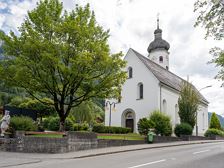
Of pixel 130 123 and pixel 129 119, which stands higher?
pixel 129 119

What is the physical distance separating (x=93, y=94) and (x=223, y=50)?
9974 mm

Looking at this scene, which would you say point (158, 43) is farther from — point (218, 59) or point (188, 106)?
point (218, 59)

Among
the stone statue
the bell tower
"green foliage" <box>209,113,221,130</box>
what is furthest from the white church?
the stone statue

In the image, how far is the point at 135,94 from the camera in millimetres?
37062

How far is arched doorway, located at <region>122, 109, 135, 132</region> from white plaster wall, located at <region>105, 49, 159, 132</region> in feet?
1.43

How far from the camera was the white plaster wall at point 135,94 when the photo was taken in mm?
35188

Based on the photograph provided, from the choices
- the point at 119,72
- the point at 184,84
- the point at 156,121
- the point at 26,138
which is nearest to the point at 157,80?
the point at 184,84

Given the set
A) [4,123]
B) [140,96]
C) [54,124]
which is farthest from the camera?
[140,96]

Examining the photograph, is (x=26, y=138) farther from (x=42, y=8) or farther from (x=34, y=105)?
(x=34, y=105)

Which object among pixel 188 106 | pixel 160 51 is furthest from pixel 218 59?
pixel 160 51

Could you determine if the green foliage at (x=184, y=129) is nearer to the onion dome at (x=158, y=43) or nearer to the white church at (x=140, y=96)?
the white church at (x=140, y=96)

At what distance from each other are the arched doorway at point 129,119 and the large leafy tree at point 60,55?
16.4 meters

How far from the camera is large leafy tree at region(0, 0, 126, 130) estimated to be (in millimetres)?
18578

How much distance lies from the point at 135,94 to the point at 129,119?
3.68 metres
